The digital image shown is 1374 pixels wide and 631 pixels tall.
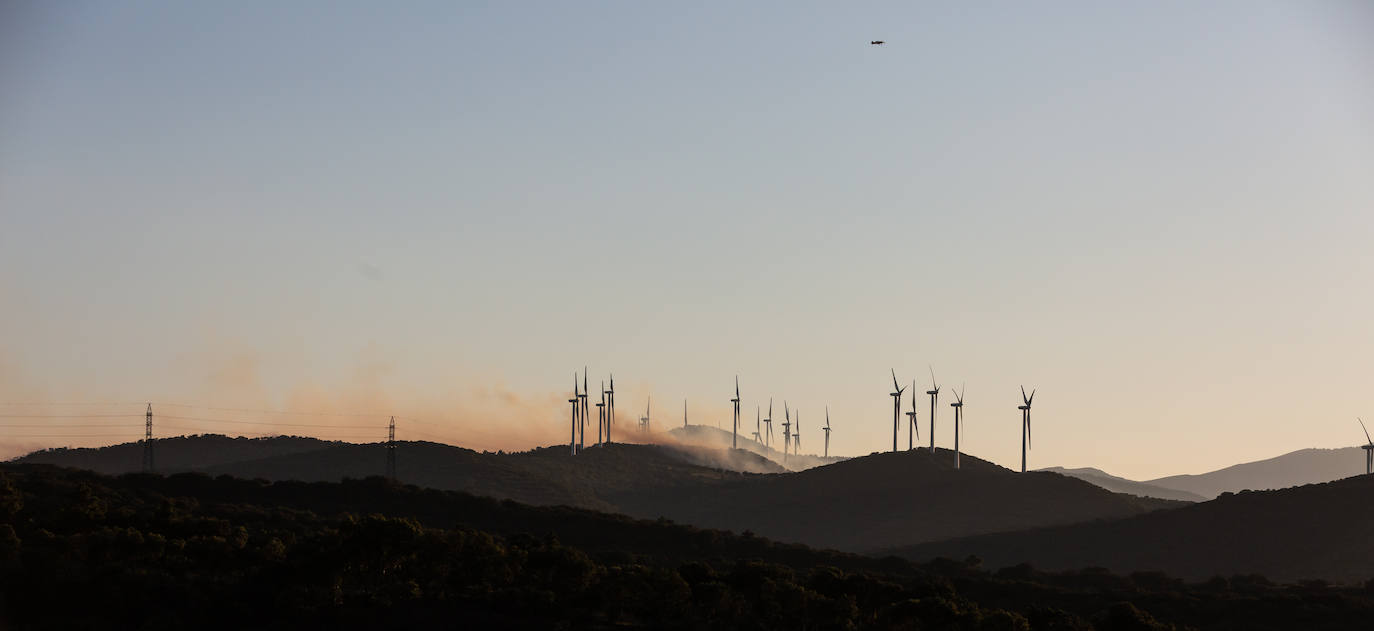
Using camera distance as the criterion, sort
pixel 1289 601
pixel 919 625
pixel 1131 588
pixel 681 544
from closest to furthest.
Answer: pixel 919 625 → pixel 1289 601 → pixel 1131 588 → pixel 681 544

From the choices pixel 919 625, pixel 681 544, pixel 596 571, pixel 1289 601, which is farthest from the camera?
pixel 681 544

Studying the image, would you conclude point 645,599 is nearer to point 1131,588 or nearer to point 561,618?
point 561,618

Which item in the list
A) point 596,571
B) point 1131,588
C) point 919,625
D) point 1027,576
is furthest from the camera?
point 1027,576

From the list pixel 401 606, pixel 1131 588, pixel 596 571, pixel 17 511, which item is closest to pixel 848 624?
pixel 596 571

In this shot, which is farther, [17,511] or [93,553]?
[17,511]

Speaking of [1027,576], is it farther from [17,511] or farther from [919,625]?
[17,511]

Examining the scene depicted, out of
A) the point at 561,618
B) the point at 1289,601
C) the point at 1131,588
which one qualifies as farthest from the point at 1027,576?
the point at 561,618

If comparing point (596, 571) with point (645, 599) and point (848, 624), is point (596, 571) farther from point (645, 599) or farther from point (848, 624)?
point (848, 624)

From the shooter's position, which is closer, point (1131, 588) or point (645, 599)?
point (645, 599)

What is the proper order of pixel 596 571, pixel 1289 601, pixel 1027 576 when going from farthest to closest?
pixel 1027 576
pixel 1289 601
pixel 596 571
